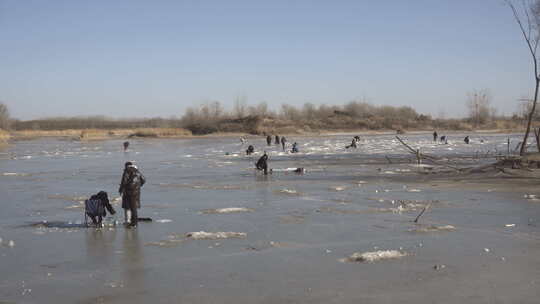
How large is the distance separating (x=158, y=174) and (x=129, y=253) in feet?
59.0

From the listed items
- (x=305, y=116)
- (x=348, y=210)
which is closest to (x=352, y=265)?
(x=348, y=210)

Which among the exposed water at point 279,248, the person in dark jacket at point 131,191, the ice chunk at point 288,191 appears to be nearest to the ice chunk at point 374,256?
the exposed water at point 279,248

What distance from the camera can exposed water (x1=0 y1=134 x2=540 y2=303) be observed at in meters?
7.75

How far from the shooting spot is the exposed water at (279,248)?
25.4ft

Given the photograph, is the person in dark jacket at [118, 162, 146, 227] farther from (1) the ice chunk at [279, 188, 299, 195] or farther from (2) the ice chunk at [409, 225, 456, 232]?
(1) the ice chunk at [279, 188, 299, 195]

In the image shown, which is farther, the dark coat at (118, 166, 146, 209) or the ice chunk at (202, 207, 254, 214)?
the ice chunk at (202, 207, 254, 214)

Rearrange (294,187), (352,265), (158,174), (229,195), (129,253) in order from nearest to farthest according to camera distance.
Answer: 1. (352,265)
2. (129,253)
3. (229,195)
4. (294,187)
5. (158,174)

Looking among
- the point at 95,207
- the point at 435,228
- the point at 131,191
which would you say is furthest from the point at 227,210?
the point at 435,228

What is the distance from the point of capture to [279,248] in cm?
1046

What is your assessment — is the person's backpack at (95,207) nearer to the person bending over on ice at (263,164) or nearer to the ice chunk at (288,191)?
the ice chunk at (288,191)

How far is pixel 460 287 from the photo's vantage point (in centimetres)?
778

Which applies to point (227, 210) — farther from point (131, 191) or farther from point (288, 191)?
point (288, 191)

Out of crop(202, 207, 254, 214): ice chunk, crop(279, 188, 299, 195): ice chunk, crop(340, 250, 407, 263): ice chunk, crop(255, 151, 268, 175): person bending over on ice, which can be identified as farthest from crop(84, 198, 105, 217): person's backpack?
crop(255, 151, 268, 175): person bending over on ice

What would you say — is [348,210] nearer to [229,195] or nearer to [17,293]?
[229,195]
